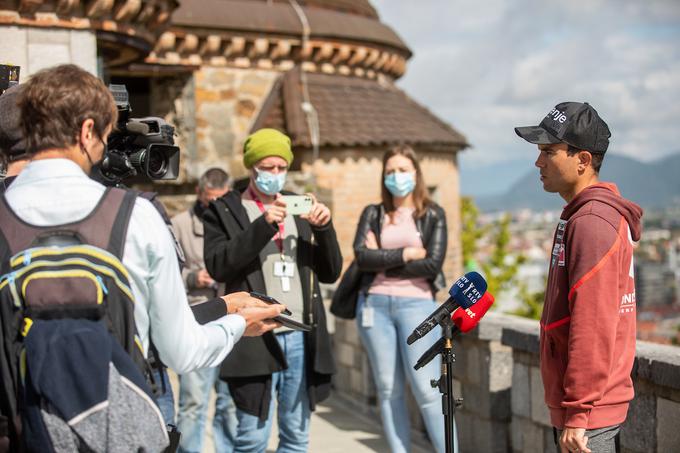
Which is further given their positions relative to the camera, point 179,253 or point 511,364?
point 511,364

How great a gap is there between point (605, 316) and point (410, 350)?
6.97 ft

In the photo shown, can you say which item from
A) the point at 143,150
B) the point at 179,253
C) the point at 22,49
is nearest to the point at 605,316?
the point at 179,253

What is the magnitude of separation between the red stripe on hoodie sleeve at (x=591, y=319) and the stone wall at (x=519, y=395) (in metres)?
1.16

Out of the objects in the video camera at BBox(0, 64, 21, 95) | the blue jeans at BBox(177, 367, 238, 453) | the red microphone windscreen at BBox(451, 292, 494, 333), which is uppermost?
the video camera at BBox(0, 64, 21, 95)

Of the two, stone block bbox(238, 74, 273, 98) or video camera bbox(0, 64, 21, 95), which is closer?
video camera bbox(0, 64, 21, 95)

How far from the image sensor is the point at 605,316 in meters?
3.06

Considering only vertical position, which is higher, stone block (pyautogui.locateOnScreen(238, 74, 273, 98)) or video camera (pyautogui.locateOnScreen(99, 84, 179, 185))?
stone block (pyautogui.locateOnScreen(238, 74, 273, 98))

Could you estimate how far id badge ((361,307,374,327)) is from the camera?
5.23 meters

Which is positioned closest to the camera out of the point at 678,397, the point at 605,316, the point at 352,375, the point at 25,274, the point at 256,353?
the point at 25,274

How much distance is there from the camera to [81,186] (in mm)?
2383

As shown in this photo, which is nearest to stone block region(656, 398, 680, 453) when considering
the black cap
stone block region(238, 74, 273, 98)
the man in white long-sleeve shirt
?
the man in white long-sleeve shirt

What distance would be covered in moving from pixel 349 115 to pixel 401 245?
11104mm

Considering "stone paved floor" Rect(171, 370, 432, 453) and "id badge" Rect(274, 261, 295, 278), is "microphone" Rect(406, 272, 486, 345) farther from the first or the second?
"stone paved floor" Rect(171, 370, 432, 453)

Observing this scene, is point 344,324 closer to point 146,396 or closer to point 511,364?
point 511,364
